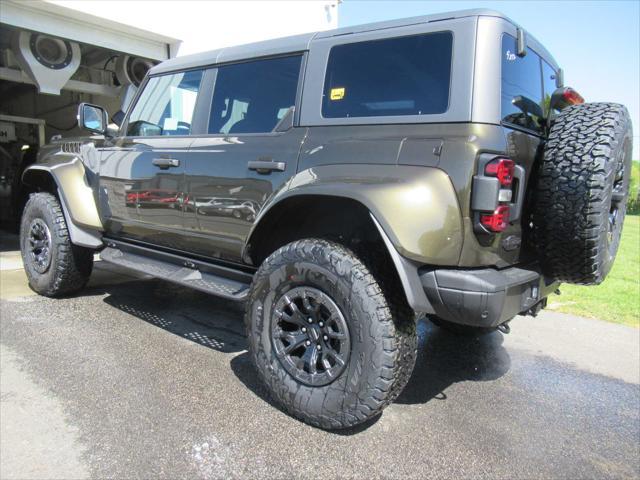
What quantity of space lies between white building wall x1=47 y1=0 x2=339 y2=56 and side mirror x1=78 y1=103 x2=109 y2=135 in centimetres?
313

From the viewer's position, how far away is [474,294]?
212 centimetres

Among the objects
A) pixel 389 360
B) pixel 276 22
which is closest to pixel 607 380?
pixel 389 360

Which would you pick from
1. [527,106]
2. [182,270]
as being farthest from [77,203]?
[527,106]

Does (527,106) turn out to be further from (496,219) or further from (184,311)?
(184,311)

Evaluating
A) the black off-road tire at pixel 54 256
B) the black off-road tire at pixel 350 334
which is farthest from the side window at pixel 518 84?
the black off-road tire at pixel 54 256

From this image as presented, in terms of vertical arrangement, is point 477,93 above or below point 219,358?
above

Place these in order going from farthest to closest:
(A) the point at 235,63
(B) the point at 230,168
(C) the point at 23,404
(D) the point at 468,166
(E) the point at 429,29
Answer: (A) the point at 235,63
(B) the point at 230,168
(C) the point at 23,404
(E) the point at 429,29
(D) the point at 468,166

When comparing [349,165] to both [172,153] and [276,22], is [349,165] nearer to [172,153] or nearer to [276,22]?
[172,153]

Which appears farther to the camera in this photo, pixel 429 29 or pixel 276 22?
pixel 276 22

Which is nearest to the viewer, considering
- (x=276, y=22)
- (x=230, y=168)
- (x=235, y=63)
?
(x=230, y=168)

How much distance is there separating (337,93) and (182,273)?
169 centimetres

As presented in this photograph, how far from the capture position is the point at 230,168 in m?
3.02

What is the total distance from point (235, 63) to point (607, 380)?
3.46 m

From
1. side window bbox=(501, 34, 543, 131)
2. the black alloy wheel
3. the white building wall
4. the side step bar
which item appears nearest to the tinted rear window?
side window bbox=(501, 34, 543, 131)
